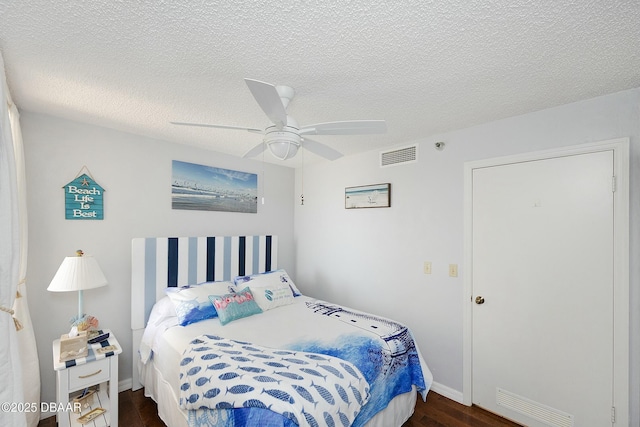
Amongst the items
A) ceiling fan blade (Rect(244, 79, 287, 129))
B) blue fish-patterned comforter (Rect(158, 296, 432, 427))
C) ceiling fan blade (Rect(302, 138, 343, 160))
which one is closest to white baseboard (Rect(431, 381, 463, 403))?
blue fish-patterned comforter (Rect(158, 296, 432, 427))

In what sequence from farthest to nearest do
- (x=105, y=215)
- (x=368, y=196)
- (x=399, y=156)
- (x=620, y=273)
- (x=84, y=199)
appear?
(x=368, y=196) < (x=399, y=156) < (x=105, y=215) < (x=84, y=199) < (x=620, y=273)

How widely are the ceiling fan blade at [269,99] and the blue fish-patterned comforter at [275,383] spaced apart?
1.41 metres

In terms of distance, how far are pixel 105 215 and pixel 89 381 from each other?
4.41 feet

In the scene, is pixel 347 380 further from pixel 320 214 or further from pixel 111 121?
pixel 111 121

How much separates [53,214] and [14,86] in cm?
99

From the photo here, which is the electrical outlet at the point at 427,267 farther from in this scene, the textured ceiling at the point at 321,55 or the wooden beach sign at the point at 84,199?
the wooden beach sign at the point at 84,199

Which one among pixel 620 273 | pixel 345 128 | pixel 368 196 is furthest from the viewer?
pixel 368 196

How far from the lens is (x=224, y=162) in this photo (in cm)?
341

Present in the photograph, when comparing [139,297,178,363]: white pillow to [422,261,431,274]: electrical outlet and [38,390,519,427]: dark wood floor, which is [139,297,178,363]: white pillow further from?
[422,261,431,274]: electrical outlet

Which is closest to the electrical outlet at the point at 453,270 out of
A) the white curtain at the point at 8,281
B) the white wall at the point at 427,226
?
the white wall at the point at 427,226

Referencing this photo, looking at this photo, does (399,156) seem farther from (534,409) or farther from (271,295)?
(534,409)

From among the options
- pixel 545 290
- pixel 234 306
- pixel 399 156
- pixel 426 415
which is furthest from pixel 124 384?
pixel 545 290

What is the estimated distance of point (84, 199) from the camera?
246 centimetres

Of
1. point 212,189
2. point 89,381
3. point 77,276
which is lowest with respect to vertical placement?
point 89,381
